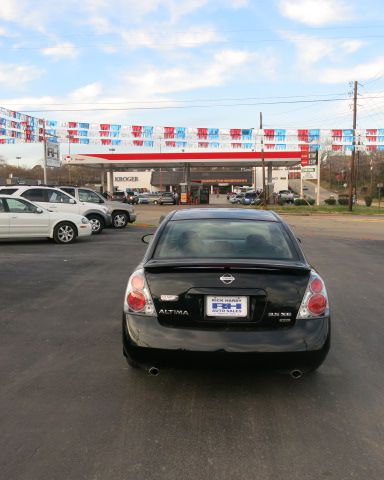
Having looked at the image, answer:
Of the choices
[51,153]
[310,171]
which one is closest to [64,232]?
[51,153]

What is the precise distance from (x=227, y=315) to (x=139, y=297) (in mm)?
732

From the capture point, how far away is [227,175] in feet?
337

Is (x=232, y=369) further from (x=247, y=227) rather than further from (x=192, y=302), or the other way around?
(x=247, y=227)

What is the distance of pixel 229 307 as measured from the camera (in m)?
3.83

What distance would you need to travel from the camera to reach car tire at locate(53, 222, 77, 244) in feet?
48.8

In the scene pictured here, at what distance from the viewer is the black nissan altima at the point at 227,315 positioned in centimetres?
371

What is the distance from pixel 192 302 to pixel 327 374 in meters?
1.56

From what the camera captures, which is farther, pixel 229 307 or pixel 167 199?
pixel 167 199

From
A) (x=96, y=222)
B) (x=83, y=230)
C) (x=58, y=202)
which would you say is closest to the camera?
(x=83, y=230)

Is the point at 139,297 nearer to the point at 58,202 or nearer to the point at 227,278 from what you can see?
the point at 227,278

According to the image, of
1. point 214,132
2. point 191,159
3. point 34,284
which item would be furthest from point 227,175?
point 34,284

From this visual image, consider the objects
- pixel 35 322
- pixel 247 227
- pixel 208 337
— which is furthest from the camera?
pixel 35 322

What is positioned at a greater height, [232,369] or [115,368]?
[232,369]

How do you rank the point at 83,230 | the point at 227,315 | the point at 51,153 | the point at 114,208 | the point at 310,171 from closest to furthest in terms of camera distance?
the point at 227,315 < the point at 83,230 < the point at 114,208 < the point at 51,153 < the point at 310,171
